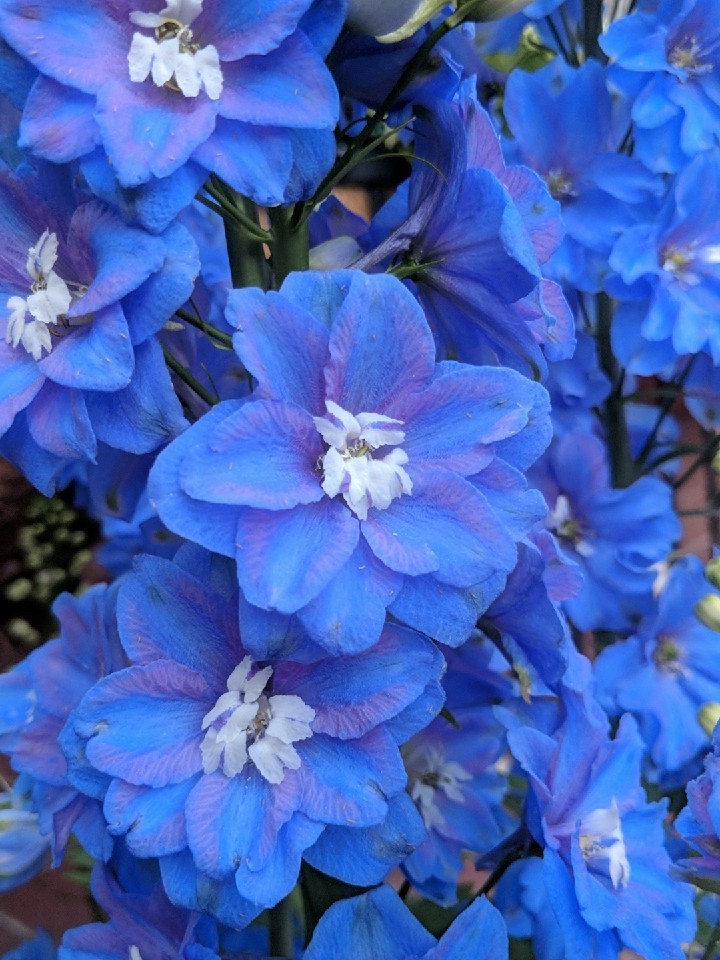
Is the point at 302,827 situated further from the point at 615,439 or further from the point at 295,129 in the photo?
the point at 615,439

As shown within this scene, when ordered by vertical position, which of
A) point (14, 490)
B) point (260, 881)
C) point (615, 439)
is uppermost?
point (260, 881)

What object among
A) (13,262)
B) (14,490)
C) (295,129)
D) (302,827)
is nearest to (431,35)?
(295,129)

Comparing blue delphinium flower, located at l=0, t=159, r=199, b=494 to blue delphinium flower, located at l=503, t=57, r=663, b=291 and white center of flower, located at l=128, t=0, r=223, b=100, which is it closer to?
white center of flower, located at l=128, t=0, r=223, b=100

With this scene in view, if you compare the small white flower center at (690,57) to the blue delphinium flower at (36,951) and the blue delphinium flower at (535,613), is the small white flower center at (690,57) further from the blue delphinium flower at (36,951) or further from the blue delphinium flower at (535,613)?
the blue delphinium flower at (36,951)

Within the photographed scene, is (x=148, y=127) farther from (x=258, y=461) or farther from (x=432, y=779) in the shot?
(x=432, y=779)

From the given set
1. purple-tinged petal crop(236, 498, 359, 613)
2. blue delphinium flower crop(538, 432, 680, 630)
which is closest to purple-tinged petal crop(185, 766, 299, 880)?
purple-tinged petal crop(236, 498, 359, 613)

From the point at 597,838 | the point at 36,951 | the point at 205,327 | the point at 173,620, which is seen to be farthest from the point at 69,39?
the point at 36,951

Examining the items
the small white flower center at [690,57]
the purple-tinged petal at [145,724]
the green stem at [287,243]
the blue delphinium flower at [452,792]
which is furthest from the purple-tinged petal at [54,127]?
the small white flower center at [690,57]
